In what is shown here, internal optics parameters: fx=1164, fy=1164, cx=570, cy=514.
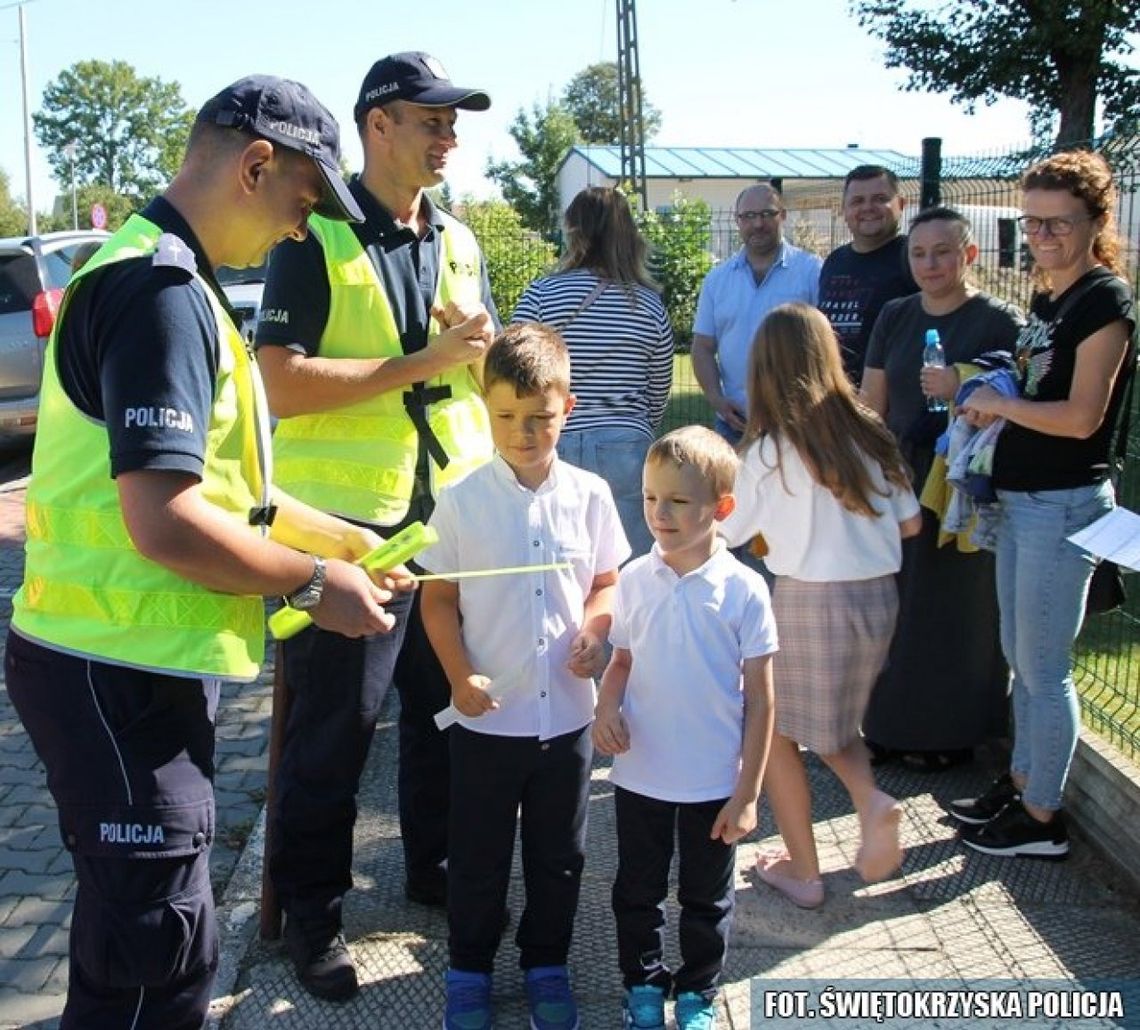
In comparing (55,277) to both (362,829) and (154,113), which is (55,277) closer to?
(362,829)

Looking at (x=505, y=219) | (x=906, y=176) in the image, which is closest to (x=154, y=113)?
(x=505, y=219)

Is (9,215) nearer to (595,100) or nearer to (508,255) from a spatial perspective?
(595,100)

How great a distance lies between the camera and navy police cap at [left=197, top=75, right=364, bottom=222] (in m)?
2.06

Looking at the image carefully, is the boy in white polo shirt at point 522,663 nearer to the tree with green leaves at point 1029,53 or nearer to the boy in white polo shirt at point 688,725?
the boy in white polo shirt at point 688,725

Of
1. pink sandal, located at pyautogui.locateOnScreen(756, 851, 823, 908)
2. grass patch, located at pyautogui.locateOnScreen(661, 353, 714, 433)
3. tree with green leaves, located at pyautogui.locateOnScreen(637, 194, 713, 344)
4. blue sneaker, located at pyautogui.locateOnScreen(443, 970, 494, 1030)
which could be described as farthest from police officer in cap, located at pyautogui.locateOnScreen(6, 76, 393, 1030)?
tree with green leaves, located at pyautogui.locateOnScreen(637, 194, 713, 344)

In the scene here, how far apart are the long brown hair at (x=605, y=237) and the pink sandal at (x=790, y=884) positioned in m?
2.11

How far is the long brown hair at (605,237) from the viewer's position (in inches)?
169

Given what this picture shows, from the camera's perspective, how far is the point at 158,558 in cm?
195

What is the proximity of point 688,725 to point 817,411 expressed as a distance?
1051 millimetres

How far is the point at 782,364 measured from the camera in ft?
11.0

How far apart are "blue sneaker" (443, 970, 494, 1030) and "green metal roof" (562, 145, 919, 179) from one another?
3291cm

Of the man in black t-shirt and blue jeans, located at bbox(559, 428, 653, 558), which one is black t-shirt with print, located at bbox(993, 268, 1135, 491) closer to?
the man in black t-shirt

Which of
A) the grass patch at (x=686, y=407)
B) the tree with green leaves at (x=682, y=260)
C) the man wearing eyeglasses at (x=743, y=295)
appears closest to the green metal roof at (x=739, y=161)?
the tree with green leaves at (x=682, y=260)

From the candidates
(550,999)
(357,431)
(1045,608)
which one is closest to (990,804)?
(1045,608)
